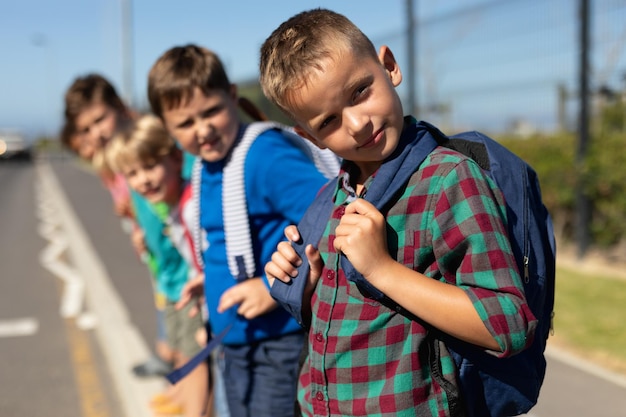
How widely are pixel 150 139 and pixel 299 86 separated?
1.87m

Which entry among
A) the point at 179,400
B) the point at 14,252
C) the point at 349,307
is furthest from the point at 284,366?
the point at 14,252

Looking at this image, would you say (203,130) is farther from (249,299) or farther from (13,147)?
(13,147)

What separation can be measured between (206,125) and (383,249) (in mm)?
1162

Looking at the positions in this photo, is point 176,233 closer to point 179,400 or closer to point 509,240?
point 179,400

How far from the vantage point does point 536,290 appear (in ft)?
4.31

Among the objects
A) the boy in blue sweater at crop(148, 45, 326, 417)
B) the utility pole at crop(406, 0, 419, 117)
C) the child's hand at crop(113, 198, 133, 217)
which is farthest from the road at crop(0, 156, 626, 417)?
the utility pole at crop(406, 0, 419, 117)

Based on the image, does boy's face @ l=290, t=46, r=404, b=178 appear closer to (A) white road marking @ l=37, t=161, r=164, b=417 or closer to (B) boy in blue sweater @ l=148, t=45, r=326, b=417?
(B) boy in blue sweater @ l=148, t=45, r=326, b=417

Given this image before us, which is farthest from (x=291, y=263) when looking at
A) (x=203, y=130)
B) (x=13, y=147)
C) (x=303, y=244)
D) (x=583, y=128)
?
(x=13, y=147)

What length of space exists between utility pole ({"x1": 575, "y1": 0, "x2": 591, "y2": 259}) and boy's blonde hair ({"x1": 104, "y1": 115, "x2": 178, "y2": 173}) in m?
4.99

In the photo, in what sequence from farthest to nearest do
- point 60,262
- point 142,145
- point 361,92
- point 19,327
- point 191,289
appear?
point 60,262, point 19,327, point 142,145, point 191,289, point 361,92

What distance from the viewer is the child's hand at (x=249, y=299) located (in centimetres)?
210

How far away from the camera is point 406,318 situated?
1.36m

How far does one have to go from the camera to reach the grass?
4.57 metres

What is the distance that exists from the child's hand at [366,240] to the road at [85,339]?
2.84 m
